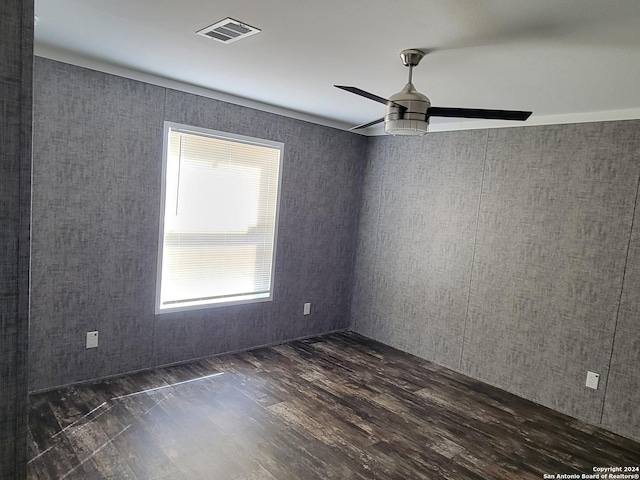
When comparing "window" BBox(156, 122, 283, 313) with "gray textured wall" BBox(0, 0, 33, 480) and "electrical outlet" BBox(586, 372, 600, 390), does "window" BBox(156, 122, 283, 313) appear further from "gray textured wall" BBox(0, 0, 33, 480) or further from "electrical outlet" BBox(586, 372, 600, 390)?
"electrical outlet" BBox(586, 372, 600, 390)

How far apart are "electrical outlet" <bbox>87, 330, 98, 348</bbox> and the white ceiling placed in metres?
1.93

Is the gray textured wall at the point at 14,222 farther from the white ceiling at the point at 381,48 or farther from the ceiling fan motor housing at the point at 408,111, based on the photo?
the ceiling fan motor housing at the point at 408,111

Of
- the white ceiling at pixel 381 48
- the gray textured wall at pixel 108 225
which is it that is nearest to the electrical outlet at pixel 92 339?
the gray textured wall at pixel 108 225

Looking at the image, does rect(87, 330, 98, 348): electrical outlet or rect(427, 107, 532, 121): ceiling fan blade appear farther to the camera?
rect(87, 330, 98, 348): electrical outlet

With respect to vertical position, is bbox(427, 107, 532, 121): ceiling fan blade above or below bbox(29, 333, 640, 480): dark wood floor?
above

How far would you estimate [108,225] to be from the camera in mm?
3260

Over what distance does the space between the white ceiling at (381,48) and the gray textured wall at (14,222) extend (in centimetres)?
118

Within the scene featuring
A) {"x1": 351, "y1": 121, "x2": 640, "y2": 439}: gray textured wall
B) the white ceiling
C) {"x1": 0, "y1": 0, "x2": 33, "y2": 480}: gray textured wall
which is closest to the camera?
{"x1": 0, "y1": 0, "x2": 33, "y2": 480}: gray textured wall

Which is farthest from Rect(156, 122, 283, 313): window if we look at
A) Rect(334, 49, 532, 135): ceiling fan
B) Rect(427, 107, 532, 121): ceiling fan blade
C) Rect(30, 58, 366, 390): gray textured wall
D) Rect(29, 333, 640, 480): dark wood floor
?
Rect(427, 107, 532, 121): ceiling fan blade

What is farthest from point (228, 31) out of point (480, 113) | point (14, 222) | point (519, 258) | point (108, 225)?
point (519, 258)

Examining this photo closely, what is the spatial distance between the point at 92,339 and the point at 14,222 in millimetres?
2648

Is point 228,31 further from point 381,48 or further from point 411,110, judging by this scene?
point 411,110

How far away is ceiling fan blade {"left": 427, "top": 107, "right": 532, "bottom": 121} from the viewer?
6.88 ft

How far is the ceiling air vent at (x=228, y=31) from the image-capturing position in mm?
2160
